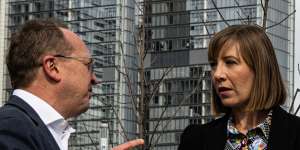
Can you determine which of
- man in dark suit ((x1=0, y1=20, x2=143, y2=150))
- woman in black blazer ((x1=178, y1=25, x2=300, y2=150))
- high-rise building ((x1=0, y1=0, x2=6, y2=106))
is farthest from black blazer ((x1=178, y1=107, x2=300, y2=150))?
high-rise building ((x1=0, y1=0, x2=6, y2=106))

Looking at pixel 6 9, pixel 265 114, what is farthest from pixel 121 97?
pixel 265 114

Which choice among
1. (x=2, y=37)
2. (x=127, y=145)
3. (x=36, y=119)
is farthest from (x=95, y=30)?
(x=36, y=119)

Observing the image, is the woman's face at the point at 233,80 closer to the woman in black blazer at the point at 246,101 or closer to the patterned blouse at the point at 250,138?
the woman in black blazer at the point at 246,101

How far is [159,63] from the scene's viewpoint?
339 feet

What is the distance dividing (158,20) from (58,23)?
325 feet

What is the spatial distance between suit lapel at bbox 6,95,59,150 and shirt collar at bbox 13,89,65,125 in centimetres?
3

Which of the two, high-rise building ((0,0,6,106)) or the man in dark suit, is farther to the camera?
high-rise building ((0,0,6,106))

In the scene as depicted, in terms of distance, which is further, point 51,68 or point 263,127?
point 263,127

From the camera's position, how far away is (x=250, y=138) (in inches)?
166

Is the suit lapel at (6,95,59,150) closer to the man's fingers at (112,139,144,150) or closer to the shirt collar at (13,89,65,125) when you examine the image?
the shirt collar at (13,89,65,125)

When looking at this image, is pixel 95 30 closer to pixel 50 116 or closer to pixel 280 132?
pixel 280 132

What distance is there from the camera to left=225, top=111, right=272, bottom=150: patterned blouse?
165 inches

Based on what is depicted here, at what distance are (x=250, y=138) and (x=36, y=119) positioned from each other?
1209 millimetres

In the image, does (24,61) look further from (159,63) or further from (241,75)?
(159,63)
